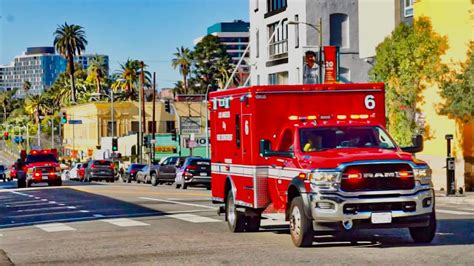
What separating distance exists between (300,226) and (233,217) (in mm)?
3971

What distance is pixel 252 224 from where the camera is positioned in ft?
65.9

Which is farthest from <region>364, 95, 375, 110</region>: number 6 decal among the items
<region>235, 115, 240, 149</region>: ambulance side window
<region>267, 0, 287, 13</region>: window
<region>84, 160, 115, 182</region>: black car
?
<region>84, 160, 115, 182</region>: black car

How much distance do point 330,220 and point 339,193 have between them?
17.4 inches

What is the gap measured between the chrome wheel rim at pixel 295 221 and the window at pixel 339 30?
44.2 metres

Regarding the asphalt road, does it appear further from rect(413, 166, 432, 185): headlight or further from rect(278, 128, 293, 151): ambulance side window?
rect(278, 128, 293, 151): ambulance side window

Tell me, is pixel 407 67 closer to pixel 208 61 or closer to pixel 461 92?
pixel 461 92

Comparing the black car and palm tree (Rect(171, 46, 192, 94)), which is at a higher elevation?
palm tree (Rect(171, 46, 192, 94))

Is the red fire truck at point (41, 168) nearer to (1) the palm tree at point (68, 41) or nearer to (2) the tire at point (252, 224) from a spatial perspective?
(2) the tire at point (252, 224)

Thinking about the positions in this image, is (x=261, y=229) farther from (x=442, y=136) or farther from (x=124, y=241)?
(x=442, y=136)

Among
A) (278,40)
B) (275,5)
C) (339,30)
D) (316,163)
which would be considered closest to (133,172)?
(278,40)

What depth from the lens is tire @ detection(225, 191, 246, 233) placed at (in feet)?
65.3

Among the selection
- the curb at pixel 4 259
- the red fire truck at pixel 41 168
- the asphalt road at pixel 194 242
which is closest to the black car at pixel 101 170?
the red fire truck at pixel 41 168

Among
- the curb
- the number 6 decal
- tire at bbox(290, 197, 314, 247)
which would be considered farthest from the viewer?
the number 6 decal

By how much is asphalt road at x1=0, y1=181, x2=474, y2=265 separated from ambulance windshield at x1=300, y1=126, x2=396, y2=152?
5.41 feet
